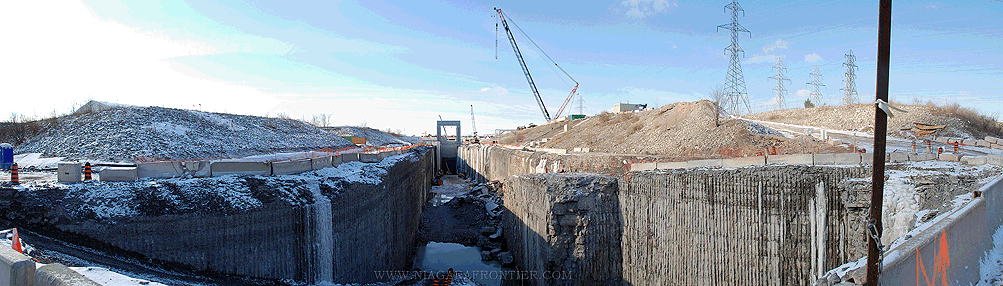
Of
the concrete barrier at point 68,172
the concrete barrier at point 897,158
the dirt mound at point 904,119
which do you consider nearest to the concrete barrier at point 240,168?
the concrete barrier at point 68,172

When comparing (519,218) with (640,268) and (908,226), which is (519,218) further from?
(908,226)

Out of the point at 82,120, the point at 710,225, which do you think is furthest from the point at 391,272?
the point at 82,120

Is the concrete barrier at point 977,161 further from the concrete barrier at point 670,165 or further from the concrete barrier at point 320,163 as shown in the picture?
the concrete barrier at point 320,163

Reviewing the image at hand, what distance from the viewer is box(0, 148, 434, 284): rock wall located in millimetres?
8602

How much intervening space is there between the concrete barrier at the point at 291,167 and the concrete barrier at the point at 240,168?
0.65 feet

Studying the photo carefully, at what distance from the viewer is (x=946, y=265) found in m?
6.09

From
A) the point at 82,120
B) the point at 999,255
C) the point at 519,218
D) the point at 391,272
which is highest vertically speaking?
the point at 82,120

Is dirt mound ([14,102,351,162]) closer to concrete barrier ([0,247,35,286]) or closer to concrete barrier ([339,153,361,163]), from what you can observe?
concrete barrier ([339,153,361,163])

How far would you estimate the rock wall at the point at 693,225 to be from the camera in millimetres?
11422

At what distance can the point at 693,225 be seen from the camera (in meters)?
13.4

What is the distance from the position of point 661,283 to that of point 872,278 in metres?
9.10

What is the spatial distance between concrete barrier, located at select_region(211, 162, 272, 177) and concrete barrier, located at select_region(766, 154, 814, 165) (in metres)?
15.1

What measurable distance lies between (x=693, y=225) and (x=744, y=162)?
2566 millimetres

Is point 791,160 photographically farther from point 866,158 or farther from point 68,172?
point 68,172
